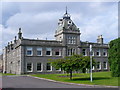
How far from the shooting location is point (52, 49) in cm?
4431

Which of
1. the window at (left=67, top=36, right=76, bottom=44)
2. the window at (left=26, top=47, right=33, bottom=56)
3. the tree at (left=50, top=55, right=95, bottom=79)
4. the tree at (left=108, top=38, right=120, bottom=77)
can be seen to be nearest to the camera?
the tree at (left=50, top=55, right=95, bottom=79)

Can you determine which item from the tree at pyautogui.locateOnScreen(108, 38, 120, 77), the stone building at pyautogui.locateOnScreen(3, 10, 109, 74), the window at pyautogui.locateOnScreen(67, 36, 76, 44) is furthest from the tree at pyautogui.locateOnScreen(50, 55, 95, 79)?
the window at pyautogui.locateOnScreen(67, 36, 76, 44)

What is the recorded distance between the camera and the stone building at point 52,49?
1633 inches

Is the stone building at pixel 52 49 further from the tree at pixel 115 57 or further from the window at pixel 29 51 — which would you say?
the tree at pixel 115 57

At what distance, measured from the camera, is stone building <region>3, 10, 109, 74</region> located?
1633 inches

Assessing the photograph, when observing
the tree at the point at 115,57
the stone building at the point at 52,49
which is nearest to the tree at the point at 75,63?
the tree at the point at 115,57

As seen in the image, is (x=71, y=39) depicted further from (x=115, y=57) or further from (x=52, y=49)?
(x=115, y=57)

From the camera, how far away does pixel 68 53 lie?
46.2 m

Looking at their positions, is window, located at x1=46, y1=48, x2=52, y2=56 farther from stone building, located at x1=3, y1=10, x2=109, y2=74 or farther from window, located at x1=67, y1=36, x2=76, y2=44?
window, located at x1=67, y1=36, x2=76, y2=44

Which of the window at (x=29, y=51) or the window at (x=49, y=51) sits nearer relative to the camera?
the window at (x=29, y=51)

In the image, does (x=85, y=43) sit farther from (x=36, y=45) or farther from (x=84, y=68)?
(x=84, y=68)

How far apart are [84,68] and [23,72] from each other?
2044cm

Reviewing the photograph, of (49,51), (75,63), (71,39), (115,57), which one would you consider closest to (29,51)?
(49,51)

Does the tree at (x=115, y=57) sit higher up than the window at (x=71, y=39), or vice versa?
the window at (x=71, y=39)
